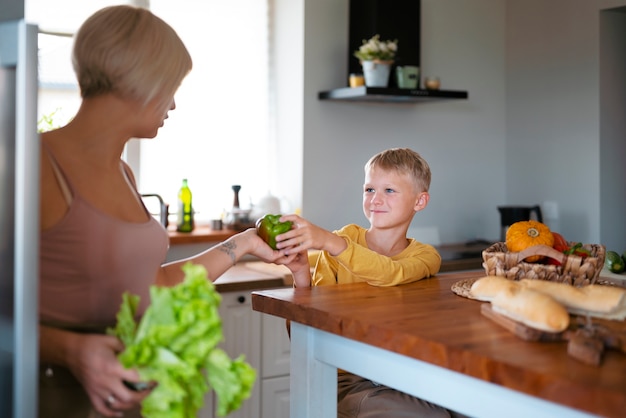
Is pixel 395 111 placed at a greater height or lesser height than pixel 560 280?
greater

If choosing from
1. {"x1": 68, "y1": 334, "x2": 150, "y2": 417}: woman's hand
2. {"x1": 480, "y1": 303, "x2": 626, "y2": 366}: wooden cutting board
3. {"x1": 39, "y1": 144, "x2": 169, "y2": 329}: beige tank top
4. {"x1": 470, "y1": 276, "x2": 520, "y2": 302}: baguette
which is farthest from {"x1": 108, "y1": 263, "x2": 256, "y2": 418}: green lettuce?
{"x1": 470, "y1": 276, "x2": 520, "y2": 302}: baguette

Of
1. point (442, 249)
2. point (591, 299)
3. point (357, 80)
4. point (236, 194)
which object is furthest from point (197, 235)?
point (591, 299)

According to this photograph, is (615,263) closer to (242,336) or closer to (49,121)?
(242,336)

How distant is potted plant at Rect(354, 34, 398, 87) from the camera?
3637mm

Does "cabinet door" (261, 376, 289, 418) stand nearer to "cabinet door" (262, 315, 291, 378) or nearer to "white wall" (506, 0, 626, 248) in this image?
"cabinet door" (262, 315, 291, 378)

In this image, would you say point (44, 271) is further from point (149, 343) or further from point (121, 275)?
point (149, 343)

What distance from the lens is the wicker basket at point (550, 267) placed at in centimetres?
179

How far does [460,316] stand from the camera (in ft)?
5.38

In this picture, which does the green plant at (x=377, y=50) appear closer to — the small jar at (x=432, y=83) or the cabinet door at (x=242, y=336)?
the small jar at (x=432, y=83)

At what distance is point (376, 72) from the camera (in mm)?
3658

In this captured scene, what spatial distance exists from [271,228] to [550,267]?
0.68 meters

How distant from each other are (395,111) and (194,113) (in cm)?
107

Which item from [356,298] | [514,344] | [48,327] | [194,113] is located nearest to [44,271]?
[48,327]

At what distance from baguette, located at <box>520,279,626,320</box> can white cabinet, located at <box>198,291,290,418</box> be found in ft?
5.66
